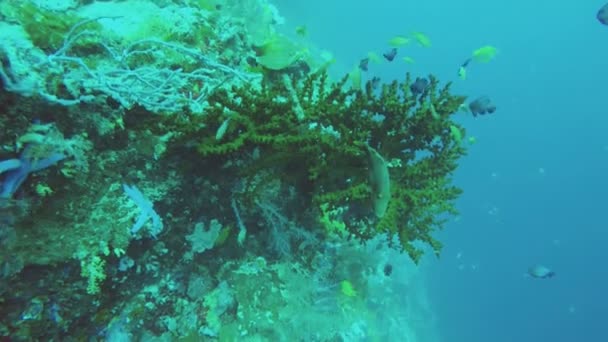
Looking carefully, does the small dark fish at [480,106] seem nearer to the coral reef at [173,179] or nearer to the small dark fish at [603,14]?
the coral reef at [173,179]

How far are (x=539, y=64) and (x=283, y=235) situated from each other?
391 feet

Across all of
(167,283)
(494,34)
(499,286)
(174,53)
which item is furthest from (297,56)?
(494,34)

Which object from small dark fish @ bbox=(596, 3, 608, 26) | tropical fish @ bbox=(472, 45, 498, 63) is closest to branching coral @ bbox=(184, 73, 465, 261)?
small dark fish @ bbox=(596, 3, 608, 26)

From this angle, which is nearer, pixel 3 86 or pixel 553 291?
pixel 3 86

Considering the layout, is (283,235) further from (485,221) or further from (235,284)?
(485,221)

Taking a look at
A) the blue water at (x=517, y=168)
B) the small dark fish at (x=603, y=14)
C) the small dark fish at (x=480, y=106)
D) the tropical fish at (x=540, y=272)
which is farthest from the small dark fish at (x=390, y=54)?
the blue water at (x=517, y=168)

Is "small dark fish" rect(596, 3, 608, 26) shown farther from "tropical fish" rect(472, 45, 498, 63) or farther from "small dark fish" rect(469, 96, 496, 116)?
"small dark fish" rect(469, 96, 496, 116)

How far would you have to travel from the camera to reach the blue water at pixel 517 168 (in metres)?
41.7

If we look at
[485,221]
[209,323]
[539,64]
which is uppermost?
[539,64]

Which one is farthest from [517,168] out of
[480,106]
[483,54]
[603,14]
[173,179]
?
[173,179]

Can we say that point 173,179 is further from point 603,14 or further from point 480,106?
point 603,14

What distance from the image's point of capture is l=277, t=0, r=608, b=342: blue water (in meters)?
41.7

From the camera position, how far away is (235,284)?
3.37m

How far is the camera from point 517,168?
6781 cm
